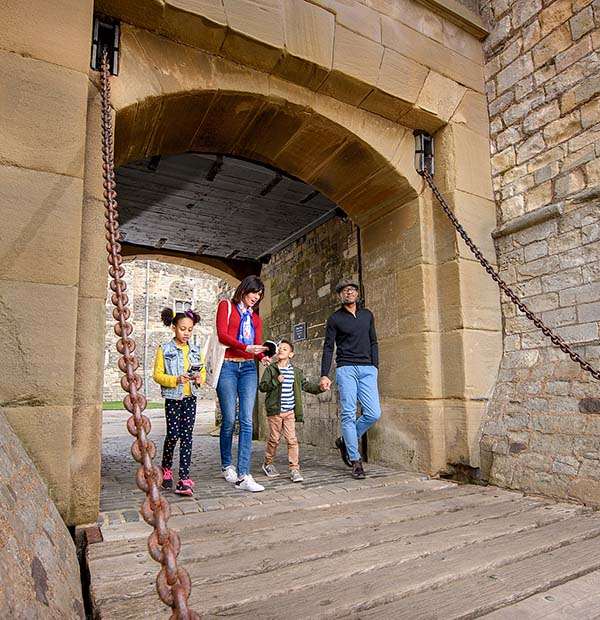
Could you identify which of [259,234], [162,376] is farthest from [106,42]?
[259,234]

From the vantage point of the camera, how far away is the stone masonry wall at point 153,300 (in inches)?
1007

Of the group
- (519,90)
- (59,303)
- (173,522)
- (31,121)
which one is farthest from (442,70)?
(173,522)

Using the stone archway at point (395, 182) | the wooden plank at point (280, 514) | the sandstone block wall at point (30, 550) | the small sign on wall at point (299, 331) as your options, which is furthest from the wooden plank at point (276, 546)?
the small sign on wall at point (299, 331)

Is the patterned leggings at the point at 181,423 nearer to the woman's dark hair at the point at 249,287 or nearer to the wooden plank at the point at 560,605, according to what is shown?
the woman's dark hair at the point at 249,287

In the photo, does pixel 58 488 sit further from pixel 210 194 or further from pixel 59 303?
pixel 210 194

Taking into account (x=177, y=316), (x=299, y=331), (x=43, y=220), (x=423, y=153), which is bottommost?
(x=177, y=316)

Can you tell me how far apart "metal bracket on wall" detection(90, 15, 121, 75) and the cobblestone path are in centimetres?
285

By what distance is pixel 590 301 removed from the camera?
11.6 feet

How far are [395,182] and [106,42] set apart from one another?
8.60 feet

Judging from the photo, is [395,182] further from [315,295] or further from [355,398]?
[315,295]

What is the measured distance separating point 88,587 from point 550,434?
3.05 metres

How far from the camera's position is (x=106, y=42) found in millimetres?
3287

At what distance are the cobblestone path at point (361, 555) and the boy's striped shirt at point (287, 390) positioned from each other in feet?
2.72

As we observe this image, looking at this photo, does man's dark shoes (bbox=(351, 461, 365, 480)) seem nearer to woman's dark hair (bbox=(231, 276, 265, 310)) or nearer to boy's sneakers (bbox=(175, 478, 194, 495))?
boy's sneakers (bbox=(175, 478, 194, 495))
